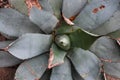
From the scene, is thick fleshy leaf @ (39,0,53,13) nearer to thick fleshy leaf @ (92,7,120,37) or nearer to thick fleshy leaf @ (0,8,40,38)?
thick fleshy leaf @ (0,8,40,38)

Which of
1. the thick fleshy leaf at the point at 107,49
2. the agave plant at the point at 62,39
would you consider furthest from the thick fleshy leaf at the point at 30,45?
the thick fleshy leaf at the point at 107,49

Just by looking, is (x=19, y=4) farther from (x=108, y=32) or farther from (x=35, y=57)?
(x=108, y=32)

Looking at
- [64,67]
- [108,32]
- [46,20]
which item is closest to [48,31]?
[46,20]

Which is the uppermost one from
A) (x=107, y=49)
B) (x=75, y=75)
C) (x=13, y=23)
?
(x=13, y=23)

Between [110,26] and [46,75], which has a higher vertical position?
[110,26]

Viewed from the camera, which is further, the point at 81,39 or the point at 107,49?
the point at 107,49

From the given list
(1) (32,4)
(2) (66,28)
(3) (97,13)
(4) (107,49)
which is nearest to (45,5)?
(1) (32,4)

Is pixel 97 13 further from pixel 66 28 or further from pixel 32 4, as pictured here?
pixel 32 4
